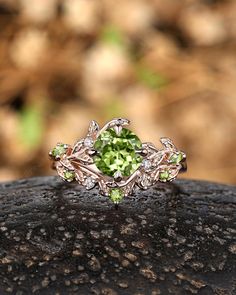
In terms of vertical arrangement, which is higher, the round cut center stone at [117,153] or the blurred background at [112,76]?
the blurred background at [112,76]

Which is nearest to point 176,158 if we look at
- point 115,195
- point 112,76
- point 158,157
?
point 158,157

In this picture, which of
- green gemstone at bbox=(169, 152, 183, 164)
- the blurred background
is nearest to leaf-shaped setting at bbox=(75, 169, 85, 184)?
green gemstone at bbox=(169, 152, 183, 164)

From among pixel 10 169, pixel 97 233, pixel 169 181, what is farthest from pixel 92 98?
pixel 97 233

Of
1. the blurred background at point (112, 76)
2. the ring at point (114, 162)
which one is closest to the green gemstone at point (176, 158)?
the ring at point (114, 162)

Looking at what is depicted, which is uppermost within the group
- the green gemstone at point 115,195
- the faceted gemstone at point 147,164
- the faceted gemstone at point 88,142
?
the faceted gemstone at point 88,142

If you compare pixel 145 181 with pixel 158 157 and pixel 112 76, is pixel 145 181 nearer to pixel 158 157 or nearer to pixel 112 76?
pixel 158 157

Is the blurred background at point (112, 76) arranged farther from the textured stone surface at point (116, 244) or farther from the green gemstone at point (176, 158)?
the textured stone surface at point (116, 244)

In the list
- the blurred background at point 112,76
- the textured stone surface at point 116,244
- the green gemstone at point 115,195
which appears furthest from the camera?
the blurred background at point 112,76
